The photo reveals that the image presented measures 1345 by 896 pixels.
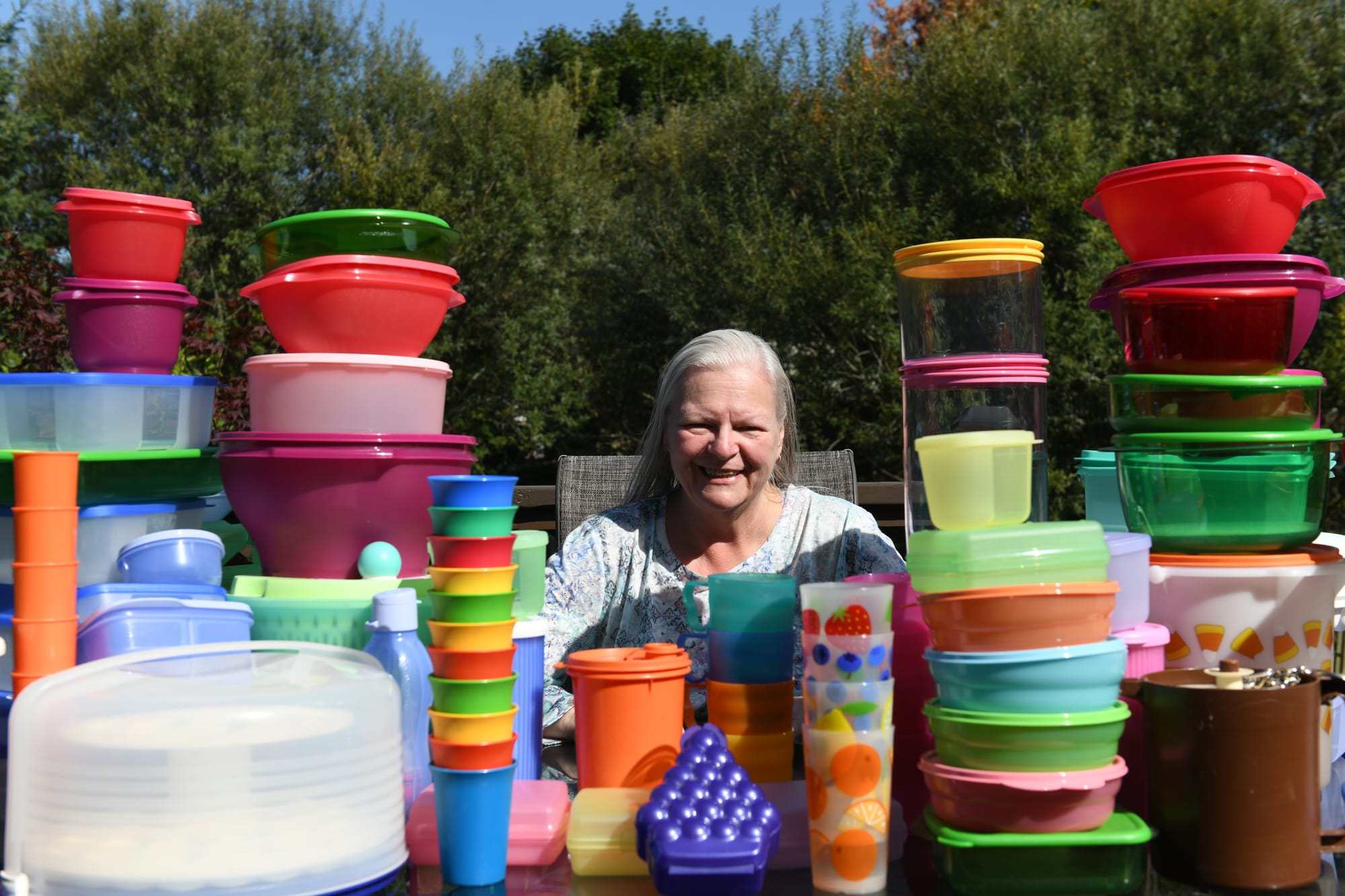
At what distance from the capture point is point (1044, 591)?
3.15 ft

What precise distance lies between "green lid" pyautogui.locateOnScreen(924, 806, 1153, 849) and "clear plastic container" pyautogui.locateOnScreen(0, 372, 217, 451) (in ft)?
3.86

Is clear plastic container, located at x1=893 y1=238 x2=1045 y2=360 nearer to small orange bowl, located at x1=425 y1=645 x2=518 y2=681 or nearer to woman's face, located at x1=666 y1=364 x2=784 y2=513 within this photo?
woman's face, located at x1=666 y1=364 x2=784 y2=513

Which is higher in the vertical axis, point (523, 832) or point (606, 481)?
point (606, 481)

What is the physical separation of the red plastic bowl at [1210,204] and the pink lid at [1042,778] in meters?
0.77

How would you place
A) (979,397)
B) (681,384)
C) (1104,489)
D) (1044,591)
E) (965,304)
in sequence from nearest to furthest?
1. (1044,591)
2. (979,397)
3. (1104,489)
4. (965,304)
5. (681,384)

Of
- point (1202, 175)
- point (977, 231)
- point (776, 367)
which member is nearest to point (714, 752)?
point (1202, 175)

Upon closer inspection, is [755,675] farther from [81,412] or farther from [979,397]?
[81,412]

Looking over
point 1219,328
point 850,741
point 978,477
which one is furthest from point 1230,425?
point 850,741

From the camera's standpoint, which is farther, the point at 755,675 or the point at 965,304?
the point at 965,304

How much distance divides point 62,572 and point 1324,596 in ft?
4.90

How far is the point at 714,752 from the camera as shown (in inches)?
39.2

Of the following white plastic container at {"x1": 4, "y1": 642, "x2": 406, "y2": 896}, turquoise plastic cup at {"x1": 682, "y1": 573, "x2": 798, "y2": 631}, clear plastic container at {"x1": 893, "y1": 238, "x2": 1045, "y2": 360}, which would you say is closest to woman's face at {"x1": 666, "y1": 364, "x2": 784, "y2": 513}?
clear plastic container at {"x1": 893, "y1": 238, "x2": 1045, "y2": 360}

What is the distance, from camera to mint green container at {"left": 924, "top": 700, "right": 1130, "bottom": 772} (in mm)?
949

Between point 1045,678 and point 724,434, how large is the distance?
1123 millimetres
